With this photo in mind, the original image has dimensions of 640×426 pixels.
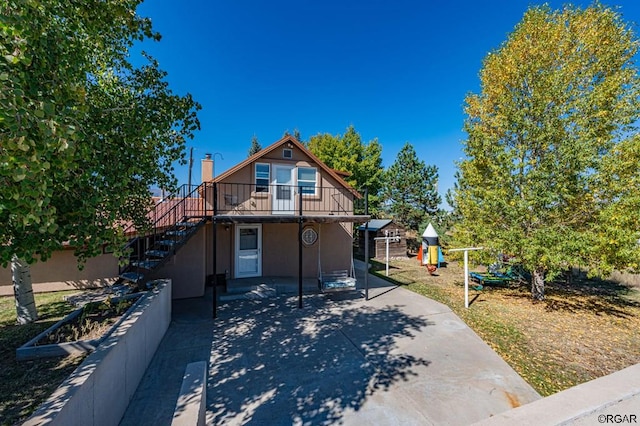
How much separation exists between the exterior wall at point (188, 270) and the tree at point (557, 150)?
984cm

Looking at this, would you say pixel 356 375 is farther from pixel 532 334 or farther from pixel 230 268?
pixel 230 268

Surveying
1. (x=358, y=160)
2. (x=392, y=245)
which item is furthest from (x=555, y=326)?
(x=358, y=160)

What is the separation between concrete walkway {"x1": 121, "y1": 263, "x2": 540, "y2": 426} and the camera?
3.83m

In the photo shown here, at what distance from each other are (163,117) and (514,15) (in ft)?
50.8

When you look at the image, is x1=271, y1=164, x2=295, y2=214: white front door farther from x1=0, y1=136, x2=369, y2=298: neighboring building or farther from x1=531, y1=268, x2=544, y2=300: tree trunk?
x1=531, y1=268, x2=544, y2=300: tree trunk

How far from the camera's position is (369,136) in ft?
83.0

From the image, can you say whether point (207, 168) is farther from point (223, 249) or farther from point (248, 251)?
point (248, 251)

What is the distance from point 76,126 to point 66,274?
9.21 meters

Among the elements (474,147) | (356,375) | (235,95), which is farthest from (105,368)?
(235,95)

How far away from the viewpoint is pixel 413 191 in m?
22.3

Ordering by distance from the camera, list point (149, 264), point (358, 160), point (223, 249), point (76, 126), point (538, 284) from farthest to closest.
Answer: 1. point (358, 160)
2. point (223, 249)
3. point (538, 284)
4. point (149, 264)
5. point (76, 126)

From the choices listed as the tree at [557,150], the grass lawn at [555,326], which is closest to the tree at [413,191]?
the grass lawn at [555,326]

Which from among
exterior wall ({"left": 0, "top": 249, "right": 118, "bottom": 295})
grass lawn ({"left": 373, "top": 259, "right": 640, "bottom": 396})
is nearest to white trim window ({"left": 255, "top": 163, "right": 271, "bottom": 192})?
exterior wall ({"left": 0, "top": 249, "right": 118, "bottom": 295})

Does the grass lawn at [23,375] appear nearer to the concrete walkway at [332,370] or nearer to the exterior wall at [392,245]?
the concrete walkway at [332,370]
